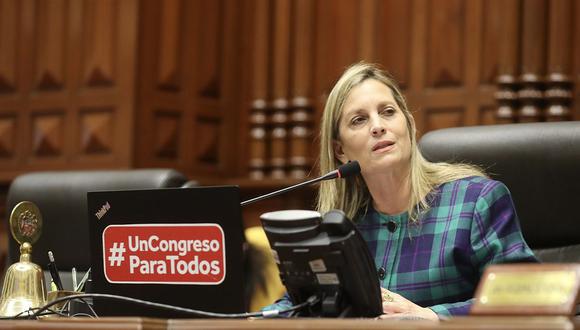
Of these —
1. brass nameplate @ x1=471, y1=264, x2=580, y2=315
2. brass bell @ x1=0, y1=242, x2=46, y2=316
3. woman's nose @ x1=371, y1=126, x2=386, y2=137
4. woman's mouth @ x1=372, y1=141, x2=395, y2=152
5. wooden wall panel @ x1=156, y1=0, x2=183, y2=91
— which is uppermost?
wooden wall panel @ x1=156, y1=0, x2=183, y2=91

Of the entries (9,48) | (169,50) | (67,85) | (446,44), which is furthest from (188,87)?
(446,44)

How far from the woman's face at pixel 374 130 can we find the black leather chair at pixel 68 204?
55cm

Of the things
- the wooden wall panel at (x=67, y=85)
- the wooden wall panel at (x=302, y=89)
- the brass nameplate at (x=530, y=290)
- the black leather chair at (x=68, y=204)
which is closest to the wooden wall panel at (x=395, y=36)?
the wooden wall panel at (x=302, y=89)

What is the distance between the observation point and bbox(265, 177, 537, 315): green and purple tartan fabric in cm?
207

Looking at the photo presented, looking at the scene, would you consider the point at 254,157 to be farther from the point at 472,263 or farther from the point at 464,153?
the point at 472,263

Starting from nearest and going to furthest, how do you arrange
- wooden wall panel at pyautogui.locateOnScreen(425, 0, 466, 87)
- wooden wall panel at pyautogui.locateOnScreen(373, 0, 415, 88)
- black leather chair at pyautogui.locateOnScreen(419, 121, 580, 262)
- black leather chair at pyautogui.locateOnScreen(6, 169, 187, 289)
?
black leather chair at pyautogui.locateOnScreen(419, 121, 580, 262) < black leather chair at pyautogui.locateOnScreen(6, 169, 187, 289) < wooden wall panel at pyautogui.locateOnScreen(425, 0, 466, 87) < wooden wall panel at pyautogui.locateOnScreen(373, 0, 415, 88)

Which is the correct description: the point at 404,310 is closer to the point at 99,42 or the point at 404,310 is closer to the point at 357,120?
the point at 357,120

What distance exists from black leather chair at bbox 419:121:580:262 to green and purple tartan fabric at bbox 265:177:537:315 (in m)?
0.12

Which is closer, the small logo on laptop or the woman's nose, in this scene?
the small logo on laptop

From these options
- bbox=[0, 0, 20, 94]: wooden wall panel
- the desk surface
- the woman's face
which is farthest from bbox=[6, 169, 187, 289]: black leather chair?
bbox=[0, 0, 20, 94]: wooden wall panel

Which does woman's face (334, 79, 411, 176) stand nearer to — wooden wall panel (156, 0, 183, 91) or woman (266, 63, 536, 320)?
woman (266, 63, 536, 320)

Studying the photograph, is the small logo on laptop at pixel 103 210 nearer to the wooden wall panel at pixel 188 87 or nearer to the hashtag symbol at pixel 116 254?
the hashtag symbol at pixel 116 254

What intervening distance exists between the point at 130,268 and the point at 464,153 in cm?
99

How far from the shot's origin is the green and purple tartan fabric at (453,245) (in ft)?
6.80
